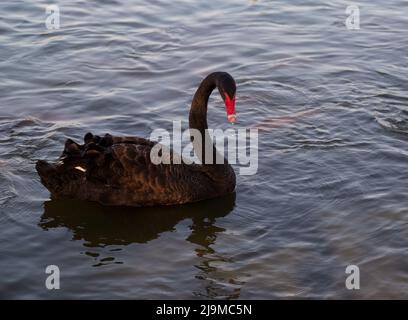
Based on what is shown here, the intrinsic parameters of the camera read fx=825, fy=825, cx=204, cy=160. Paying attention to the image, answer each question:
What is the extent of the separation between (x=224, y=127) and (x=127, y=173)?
1954mm

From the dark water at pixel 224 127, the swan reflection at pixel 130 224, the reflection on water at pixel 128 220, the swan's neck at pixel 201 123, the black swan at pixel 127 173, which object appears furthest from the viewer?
the swan's neck at pixel 201 123

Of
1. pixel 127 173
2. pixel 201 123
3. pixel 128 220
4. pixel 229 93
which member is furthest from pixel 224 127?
pixel 128 220

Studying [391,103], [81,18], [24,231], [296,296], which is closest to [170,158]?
[24,231]

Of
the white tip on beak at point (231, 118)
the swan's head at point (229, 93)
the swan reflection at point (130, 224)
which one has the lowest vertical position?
the swan reflection at point (130, 224)

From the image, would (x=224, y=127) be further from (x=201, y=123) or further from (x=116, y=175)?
(x=116, y=175)

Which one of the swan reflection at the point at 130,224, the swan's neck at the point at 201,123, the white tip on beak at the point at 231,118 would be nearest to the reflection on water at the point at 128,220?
the swan reflection at the point at 130,224

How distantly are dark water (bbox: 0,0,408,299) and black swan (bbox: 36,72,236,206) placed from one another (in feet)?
0.45

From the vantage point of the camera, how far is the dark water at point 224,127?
238 inches

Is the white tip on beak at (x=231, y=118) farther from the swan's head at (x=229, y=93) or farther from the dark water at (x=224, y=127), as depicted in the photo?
the dark water at (x=224, y=127)

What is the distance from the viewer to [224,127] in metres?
8.60

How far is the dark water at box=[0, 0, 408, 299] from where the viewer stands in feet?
19.9

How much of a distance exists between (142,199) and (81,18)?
5966 mm

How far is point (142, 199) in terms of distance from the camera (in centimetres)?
700

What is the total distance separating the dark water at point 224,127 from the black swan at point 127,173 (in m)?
0.14
